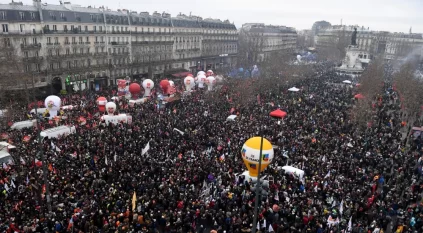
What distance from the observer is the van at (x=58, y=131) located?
82.4 feet

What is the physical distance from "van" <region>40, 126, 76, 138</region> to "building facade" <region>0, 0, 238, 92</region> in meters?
15.3

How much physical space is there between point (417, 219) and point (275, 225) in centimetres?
688

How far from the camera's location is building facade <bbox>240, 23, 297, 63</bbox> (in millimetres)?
93438

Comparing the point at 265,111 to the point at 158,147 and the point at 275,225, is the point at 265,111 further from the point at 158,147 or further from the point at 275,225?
the point at 275,225

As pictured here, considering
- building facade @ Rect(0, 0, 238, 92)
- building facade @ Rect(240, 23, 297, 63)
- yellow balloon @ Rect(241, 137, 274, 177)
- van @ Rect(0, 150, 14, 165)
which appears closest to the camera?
yellow balloon @ Rect(241, 137, 274, 177)

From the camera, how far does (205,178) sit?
777 inches

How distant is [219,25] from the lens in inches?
3314

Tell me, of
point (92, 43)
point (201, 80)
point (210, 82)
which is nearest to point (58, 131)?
point (210, 82)

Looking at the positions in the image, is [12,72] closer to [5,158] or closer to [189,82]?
[189,82]

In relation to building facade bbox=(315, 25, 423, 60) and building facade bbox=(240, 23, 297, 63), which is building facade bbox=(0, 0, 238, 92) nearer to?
building facade bbox=(240, 23, 297, 63)

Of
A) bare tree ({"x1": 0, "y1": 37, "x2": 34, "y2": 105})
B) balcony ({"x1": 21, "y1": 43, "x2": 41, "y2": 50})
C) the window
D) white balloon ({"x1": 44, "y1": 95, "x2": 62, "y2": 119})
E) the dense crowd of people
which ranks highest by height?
the window

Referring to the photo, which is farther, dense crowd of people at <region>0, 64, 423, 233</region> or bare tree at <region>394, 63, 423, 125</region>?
bare tree at <region>394, 63, 423, 125</region>

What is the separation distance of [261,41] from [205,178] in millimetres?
79673

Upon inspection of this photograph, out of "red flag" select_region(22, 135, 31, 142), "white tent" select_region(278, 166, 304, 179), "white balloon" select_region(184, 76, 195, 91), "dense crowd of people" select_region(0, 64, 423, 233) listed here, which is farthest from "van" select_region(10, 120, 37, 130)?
"white balloon" select_region(184, 76, 195, 91)
